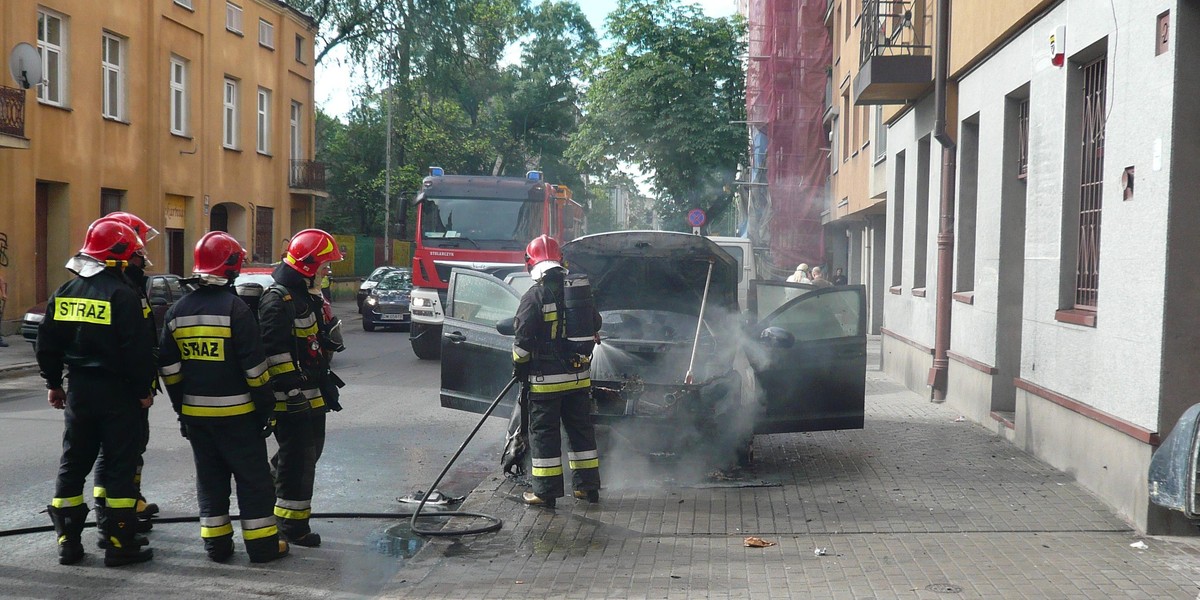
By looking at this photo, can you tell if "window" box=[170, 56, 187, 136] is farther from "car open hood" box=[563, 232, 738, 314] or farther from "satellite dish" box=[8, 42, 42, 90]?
"car open hood" box=[563, 232, 738, 314]

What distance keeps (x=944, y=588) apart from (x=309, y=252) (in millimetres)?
3712

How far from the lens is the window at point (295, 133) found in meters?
35.3

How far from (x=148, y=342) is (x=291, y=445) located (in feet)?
3.09

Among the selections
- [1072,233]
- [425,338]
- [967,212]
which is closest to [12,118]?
[425,338]

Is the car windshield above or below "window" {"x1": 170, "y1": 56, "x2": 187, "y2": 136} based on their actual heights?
below

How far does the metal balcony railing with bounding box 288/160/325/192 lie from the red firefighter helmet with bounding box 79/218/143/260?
2931 cm

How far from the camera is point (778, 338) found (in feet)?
27.7

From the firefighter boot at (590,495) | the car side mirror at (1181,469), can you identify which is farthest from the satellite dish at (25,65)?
the car side mirror at (1181,469)

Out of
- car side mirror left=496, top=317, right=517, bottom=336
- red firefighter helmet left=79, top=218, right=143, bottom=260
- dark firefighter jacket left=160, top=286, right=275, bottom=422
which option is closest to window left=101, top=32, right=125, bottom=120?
car side mirror left=496, top=317, right=517, bottom=336

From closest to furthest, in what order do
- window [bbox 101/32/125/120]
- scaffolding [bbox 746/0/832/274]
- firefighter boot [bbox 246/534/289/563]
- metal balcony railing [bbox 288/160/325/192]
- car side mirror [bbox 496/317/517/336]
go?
firefighter boot [bbox 246/534/289/563] < car side mirror [bbox 496/317/517/336] < window [bbox 101/32/125/120] < metal balcony railing [bbox 288/160/325/192] < scaffolding [bbox 746/0/832/274]

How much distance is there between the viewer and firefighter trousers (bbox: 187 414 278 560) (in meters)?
5.71

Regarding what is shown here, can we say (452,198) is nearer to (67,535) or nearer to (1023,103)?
(1023,103)

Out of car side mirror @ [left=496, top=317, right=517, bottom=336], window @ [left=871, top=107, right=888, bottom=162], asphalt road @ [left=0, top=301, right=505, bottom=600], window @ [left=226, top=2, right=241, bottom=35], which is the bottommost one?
asphalt road @ [left=0, top=301, right=505, bottom=600]

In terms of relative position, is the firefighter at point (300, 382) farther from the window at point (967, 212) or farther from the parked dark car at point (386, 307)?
the parked dark car at point (386, 307)
